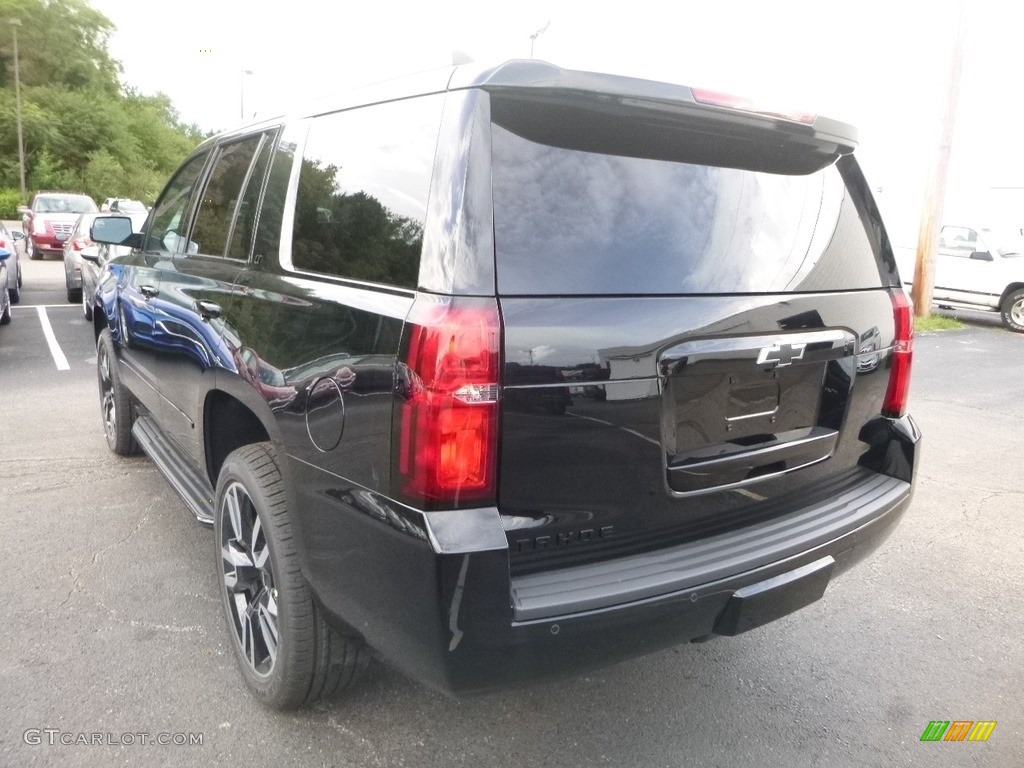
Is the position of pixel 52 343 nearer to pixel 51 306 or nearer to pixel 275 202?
pixel 51 306

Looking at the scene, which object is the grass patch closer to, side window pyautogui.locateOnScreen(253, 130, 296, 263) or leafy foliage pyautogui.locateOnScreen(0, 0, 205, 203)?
side window pyautogui.locateOnScreen(253, 130, 296, 263)

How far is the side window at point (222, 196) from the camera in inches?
A: 123

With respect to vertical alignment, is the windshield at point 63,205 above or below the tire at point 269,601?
above

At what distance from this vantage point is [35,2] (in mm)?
47469

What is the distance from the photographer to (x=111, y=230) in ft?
14.2

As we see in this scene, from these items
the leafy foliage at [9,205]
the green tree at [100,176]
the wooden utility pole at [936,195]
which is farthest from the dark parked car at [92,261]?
the green tree at [100,176]

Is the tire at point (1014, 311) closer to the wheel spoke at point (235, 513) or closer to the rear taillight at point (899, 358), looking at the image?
the rear taillight at point (899, 358)

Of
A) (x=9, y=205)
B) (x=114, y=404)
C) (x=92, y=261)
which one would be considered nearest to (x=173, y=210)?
(x=114, y=404)

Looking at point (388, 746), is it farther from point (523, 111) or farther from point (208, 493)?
point (523, 111)

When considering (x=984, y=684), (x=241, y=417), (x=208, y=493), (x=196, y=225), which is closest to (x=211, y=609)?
(x=208, y=493)

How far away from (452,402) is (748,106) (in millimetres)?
1180

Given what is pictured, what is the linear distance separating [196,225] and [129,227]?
1.14m

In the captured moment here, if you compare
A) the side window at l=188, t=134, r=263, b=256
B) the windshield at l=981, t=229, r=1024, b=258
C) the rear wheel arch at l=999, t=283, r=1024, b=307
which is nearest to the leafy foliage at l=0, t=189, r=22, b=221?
the windshield at l=981, t=229, r=1024, b=258

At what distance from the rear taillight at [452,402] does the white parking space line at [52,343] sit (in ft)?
23.5
